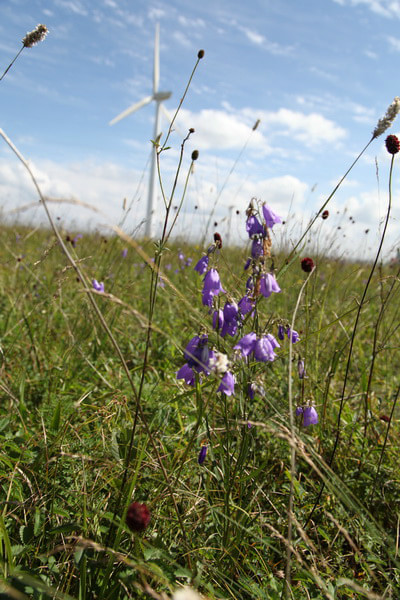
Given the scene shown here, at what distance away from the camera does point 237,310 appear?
1433mm

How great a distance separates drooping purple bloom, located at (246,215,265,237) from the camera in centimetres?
143

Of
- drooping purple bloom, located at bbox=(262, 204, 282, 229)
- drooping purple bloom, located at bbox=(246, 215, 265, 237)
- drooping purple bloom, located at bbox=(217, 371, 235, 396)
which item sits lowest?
drooping purple bloom, located at bbox=(217, 371, 235, 396)

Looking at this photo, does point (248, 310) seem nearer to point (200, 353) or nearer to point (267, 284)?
point (267, 284)

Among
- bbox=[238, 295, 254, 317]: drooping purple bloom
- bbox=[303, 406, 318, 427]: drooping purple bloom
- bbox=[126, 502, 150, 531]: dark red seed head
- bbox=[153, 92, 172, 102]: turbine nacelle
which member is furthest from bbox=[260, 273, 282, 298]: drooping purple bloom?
bbox=[153, 92, 172, 102]: turbine nacelle

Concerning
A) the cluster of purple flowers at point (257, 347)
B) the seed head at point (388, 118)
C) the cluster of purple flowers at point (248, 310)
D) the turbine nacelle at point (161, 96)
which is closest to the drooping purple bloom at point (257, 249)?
the cluster of purple flowers at point (248, 310)

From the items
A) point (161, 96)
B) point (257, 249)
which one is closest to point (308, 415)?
point (257, 249)

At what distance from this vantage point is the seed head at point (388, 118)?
154 centimetres

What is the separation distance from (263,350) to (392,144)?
40.4 inches

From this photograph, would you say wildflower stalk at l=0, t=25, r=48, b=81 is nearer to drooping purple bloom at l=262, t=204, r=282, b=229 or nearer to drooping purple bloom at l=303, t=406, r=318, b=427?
drooping purple bloom at l=262, t=204, r=282, b=229

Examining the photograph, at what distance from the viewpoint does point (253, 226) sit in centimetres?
143

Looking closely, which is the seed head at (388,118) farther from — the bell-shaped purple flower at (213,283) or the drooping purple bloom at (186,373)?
the drooping purple bloom at (186,373)

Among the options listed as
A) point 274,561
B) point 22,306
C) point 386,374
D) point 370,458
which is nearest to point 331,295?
point 386,374

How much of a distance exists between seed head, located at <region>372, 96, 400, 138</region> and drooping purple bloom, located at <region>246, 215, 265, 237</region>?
67 cm

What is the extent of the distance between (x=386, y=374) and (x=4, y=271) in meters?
4.25
